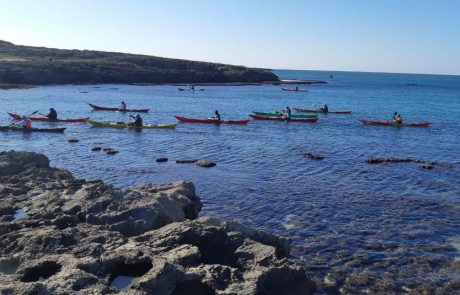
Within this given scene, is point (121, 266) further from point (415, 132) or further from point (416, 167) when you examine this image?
point (415, 132)

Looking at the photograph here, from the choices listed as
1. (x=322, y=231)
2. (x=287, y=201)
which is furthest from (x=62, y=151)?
(x=322, y=231)

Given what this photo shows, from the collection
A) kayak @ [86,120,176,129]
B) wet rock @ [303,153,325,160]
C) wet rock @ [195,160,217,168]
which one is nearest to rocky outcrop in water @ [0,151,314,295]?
wet rock @ [195,160,217,168]

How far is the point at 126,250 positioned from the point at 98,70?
12675cm

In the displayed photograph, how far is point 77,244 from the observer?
11.4 m

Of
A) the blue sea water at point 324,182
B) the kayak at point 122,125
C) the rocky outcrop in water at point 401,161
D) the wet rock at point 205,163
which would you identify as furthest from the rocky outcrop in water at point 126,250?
the kayak at point 122,125

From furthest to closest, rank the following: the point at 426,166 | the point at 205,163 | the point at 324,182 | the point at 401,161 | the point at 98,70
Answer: the point at 98,70 < the point at 401,161 < the point at 426,166 < the point at 205,163 < the point at 324,182

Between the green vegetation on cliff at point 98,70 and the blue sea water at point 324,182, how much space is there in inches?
2519

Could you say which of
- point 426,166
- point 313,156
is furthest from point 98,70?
point 426,166

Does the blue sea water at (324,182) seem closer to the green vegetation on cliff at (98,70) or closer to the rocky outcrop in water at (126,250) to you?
the rocky outcrop in water at (126,250)

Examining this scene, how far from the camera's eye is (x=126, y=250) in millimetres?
10492

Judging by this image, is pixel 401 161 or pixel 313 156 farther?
pixel 313 156

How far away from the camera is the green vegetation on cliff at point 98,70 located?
368 ft

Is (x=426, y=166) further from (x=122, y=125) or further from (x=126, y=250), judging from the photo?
(x=122, y=125)

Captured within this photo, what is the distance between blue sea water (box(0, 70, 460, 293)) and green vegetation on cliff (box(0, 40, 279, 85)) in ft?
210
